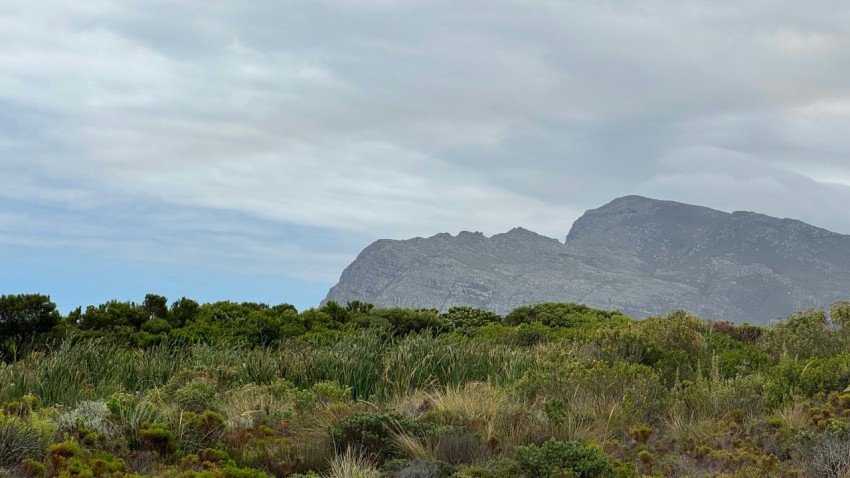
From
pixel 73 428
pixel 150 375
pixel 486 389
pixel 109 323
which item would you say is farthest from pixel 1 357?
pixel 486 389

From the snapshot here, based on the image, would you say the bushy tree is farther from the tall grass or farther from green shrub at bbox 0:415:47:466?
green shrub at bbox 0:415:47:466

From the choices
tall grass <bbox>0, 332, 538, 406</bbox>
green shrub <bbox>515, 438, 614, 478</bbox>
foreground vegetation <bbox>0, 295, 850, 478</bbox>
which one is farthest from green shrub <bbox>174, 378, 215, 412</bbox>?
green shrub <bbox>515, 438, 614, 478</bbox>

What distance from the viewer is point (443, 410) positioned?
8.20 metres

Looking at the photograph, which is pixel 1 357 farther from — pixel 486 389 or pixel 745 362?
pixel 745 362

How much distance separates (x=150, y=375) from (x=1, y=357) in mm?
5195

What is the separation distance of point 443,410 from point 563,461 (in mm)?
1949

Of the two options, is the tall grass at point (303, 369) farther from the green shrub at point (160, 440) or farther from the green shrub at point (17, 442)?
the green shrub at point (17, 442)

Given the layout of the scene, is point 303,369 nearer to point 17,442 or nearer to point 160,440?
point 160,440

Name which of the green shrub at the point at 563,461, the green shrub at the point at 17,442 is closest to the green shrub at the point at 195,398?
the green shrub at the point at 17,442

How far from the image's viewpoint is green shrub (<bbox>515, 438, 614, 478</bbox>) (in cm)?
641

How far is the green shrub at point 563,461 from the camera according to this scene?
6.41 metres

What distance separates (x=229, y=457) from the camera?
6906mm

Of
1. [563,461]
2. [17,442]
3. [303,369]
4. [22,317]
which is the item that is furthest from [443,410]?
[22,317]

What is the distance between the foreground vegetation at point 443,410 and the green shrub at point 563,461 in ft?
0.04
